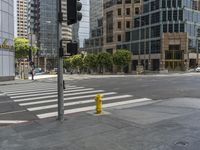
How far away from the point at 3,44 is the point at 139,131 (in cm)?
3228

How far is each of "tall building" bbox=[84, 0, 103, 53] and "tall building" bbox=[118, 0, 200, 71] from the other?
103ft

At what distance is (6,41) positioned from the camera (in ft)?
127

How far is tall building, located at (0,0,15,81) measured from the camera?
1479 inches

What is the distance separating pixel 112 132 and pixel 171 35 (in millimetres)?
73612

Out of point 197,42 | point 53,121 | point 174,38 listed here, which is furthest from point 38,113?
point 197,42

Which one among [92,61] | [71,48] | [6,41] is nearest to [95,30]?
[92,61]

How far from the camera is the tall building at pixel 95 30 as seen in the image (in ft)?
383

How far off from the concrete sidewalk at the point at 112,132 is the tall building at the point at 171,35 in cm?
6974

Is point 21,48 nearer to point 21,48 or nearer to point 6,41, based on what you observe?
point 21,48

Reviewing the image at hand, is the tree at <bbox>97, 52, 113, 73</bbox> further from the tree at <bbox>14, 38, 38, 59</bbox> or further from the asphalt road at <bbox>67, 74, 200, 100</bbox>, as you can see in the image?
the asphalt road at <bbox>67, 74, 200, 100</bbox>

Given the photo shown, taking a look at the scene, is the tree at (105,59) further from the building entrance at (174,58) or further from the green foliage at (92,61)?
the building entrance at (174,58)

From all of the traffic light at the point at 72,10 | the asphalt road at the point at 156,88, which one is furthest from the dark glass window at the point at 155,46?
the traffic light at the point at 72,10

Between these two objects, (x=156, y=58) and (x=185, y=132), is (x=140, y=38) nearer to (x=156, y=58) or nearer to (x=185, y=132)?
(x=156, y=58)

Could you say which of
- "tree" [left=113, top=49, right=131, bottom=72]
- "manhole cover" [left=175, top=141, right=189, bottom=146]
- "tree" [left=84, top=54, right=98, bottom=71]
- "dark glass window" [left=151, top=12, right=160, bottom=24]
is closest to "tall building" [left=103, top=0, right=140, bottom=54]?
"tree" [left=84, top=54, right=98, bottom=71]
